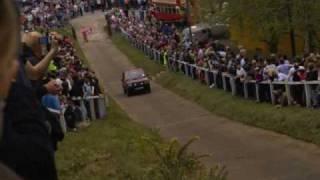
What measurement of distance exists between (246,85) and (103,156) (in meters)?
11.7

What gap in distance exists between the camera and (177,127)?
24703 millimetres

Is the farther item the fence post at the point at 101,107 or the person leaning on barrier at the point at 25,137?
the fence post at the point at 101,107

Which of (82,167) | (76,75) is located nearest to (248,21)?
(76,75)

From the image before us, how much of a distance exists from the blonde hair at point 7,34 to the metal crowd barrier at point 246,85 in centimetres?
1852

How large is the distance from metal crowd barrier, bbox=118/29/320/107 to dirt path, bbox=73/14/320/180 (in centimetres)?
135

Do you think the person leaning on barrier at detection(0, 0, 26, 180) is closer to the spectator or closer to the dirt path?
the spectator

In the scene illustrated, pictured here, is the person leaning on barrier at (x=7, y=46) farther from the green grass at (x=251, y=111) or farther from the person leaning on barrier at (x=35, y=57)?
the green grass at (x=251, y=111)

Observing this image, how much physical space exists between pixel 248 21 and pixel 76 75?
17306 millimetres

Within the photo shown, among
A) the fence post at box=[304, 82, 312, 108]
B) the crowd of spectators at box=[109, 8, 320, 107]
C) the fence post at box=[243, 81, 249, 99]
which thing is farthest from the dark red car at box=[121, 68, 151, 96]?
the fence post at box=[304, 82, 312, 108]

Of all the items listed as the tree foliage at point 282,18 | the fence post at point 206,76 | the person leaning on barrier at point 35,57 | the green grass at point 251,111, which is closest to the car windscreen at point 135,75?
the green grass at point 251,111

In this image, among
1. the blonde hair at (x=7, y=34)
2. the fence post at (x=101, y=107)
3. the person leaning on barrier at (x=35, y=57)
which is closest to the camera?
the blonde hair at (x=7, y=34)

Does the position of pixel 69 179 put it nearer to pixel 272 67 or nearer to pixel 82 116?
pixel 82 116

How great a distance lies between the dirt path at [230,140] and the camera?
640 inches

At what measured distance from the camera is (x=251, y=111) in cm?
2339
